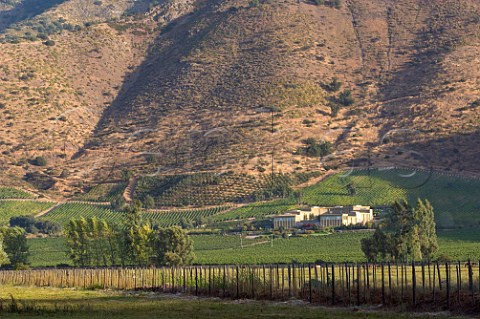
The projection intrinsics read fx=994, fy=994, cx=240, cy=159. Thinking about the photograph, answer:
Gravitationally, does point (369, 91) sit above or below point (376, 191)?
above

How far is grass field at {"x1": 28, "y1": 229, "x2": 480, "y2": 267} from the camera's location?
11119 centimetres

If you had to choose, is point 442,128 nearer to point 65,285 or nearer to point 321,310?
point 65,285

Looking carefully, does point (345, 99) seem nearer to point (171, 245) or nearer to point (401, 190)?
point (401, 190)

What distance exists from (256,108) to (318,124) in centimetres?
1207

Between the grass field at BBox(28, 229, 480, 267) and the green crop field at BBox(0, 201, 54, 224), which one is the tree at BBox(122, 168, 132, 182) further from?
the grass field at BBox(28, 229, 480, 267)

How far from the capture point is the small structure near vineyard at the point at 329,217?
460 feet

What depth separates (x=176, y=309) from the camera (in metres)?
46.6

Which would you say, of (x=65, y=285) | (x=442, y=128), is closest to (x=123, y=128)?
(x=442, y=128)

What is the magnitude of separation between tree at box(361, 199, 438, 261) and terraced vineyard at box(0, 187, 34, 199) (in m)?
81.3

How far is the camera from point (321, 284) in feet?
174

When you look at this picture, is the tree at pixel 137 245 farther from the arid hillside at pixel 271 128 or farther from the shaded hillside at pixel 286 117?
the shaded hillside at pixel 286 117

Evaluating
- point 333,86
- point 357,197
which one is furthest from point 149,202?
A: point 333,86

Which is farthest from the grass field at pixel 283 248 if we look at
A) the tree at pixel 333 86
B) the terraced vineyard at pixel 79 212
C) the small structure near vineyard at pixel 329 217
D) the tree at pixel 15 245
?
the tree at pixel 333 86

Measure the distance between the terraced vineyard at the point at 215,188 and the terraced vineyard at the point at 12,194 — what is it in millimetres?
19580
